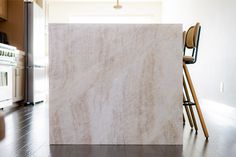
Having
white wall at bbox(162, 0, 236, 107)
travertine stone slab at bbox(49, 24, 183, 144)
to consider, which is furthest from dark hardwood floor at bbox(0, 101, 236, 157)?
white wall at bbox(162, 0, 236, 107)

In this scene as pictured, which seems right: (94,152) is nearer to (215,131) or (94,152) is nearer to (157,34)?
(157,34)

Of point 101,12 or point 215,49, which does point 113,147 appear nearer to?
point 215,49

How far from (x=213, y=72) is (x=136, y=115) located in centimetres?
243

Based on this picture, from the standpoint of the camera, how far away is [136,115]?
6.66 feet

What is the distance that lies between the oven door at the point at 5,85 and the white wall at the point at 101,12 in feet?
13.7

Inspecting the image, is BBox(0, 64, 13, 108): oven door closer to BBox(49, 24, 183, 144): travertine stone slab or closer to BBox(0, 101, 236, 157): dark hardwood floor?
BBox(0, 101, 236, 157): dark hardwood floor

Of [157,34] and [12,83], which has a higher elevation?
[157,34]

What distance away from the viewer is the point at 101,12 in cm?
835

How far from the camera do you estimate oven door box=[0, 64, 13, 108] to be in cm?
396

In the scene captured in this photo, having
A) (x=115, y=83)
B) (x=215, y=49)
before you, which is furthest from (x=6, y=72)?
(x=215, y=49)

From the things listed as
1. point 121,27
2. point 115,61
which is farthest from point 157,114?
point 121,27

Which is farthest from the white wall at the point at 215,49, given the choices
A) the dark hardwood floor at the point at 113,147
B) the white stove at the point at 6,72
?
the white stove at the point at 6,72

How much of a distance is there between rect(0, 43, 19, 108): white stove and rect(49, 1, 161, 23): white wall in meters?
4.01

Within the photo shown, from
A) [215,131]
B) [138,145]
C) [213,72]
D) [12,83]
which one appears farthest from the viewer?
[12,83]
